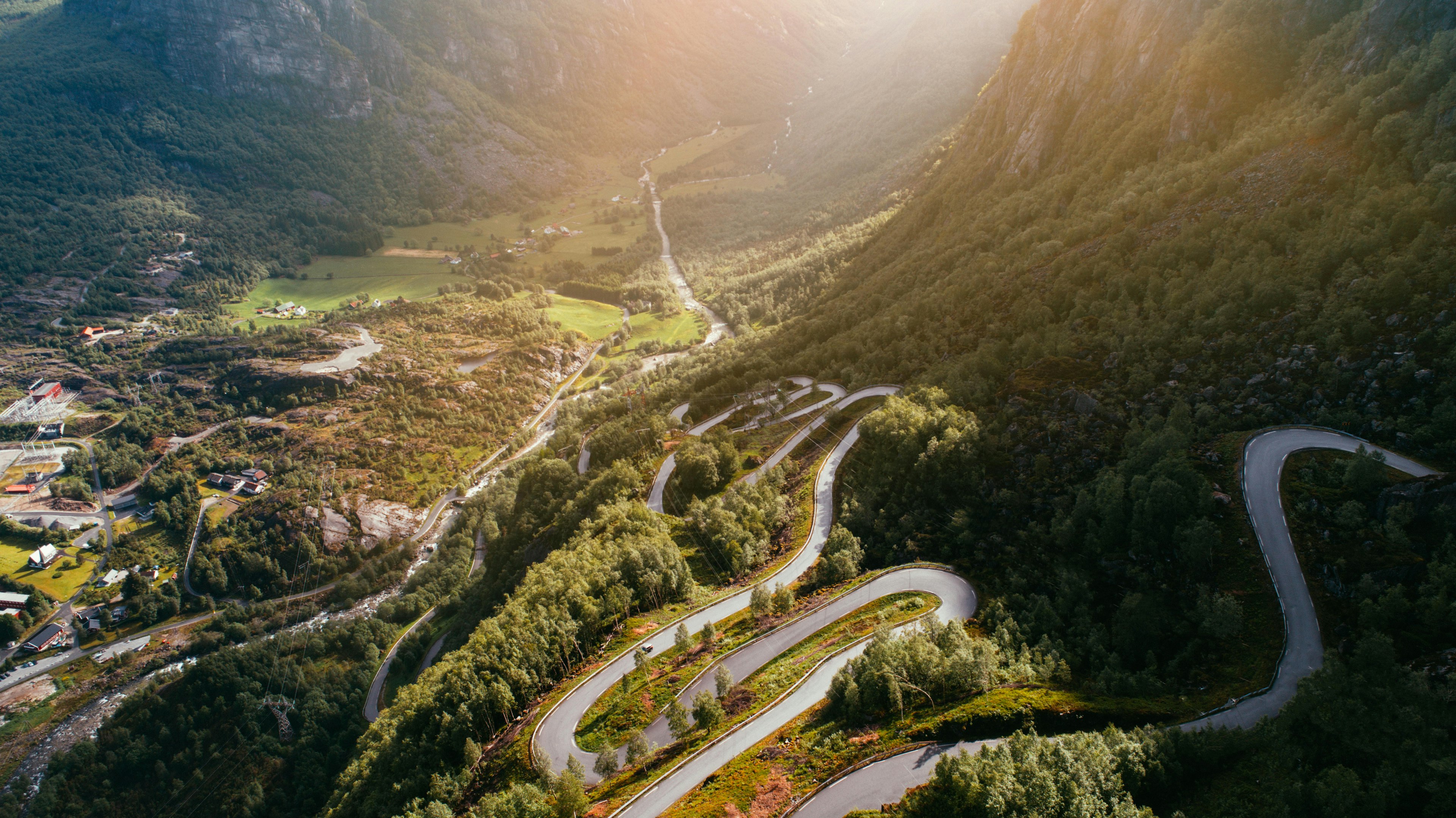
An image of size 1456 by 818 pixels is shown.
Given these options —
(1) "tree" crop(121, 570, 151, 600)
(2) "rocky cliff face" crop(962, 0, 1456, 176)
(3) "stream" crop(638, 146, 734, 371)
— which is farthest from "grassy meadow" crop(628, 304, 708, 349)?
(1) "tree" crop(121, 570, 151, 600)

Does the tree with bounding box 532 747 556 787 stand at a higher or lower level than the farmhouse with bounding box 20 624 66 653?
higher

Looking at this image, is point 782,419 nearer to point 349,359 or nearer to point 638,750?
point 638,750

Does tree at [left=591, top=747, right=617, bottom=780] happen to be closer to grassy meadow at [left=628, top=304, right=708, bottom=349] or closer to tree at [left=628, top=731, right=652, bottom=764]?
tree at [left=628, top=731, right=652, bottom=764]

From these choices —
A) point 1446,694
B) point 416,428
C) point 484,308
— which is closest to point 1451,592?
point 1446,694

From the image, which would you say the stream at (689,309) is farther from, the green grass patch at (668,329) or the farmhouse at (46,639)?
the farmhouse at (46,639)

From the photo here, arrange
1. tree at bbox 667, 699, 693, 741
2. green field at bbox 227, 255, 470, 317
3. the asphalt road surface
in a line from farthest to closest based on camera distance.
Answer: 1. green field at bbox 227, 255, 470, 317
2. the asphalt road surface
3. tree at bbox 667, 699, 693, 741

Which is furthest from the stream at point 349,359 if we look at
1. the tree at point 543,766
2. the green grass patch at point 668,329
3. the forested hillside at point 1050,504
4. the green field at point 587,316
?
the tree at point 543,766
